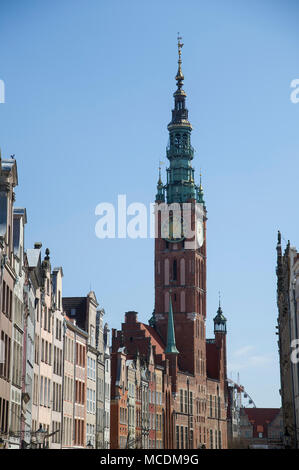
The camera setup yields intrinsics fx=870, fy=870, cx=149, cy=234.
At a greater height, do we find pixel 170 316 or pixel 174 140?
pixel 174 140

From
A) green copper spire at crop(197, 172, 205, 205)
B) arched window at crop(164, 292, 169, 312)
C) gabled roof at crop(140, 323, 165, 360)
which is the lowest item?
gabled roof at crop(140, 323, 165, 360)

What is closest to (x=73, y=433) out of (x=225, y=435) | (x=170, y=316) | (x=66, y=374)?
(x=66, y=374)

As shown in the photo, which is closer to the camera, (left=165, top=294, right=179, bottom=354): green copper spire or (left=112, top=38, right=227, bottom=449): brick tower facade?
(left=165, top=294, right=179, bottom=354): green copper spire

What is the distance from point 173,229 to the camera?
6309 inches

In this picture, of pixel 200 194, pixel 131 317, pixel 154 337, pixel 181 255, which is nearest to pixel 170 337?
pixel 154 337

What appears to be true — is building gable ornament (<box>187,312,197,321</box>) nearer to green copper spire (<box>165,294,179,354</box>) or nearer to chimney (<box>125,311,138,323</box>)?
green copper spire (<box>165,294,179,354</box>)

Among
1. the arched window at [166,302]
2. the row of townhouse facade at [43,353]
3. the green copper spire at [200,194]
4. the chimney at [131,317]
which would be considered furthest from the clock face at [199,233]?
the row of townhouse facade at [43,353]

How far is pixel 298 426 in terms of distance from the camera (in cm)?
6362

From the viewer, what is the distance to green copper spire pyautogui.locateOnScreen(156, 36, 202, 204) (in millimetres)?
161375

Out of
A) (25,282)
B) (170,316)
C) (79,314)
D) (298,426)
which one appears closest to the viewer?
(25,282)

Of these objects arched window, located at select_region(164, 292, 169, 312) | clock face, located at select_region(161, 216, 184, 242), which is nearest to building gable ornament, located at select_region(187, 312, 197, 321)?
arched window, located at select_region(164, 292, 169, 312)
